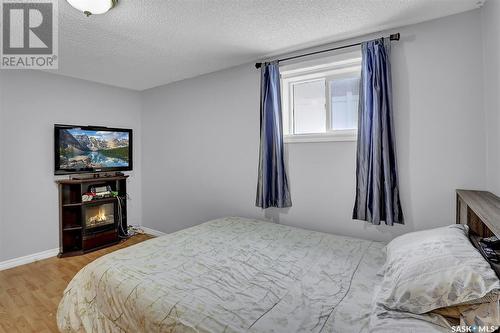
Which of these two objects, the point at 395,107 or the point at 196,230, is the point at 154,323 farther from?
the point at 395,107

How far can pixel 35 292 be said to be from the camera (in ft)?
8.13

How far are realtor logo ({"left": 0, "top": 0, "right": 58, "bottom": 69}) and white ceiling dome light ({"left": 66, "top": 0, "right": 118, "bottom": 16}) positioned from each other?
222mm

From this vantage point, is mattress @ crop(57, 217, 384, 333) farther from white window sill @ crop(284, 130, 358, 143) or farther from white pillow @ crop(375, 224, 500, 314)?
white window sill @ crop(284, 130, 358, 143)

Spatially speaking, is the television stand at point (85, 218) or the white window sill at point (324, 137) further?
the television stand at point (85, 218)

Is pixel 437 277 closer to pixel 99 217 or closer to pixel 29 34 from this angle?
pixel 29 34

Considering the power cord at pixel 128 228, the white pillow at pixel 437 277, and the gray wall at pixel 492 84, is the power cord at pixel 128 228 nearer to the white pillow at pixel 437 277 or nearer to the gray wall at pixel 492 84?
the white pillow at pixel 437 277

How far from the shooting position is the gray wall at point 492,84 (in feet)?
5.32

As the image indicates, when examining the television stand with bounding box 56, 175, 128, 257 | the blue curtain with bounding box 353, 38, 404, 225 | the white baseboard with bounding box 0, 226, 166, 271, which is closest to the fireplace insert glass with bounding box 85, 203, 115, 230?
the television stand with bounding box 56, 175, 128, 257

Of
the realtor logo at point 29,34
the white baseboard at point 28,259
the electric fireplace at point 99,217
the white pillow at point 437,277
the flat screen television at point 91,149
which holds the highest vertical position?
the realtor logo at point 29,34

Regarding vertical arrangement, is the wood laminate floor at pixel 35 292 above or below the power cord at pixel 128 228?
below

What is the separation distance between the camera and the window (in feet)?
8.18

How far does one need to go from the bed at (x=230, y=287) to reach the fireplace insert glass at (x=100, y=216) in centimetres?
203

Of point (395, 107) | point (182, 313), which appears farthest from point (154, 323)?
point (395, 107)

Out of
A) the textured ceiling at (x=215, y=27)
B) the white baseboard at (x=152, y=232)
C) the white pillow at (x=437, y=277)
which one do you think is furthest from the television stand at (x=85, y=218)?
the white pillow at (x=437, y=277)
